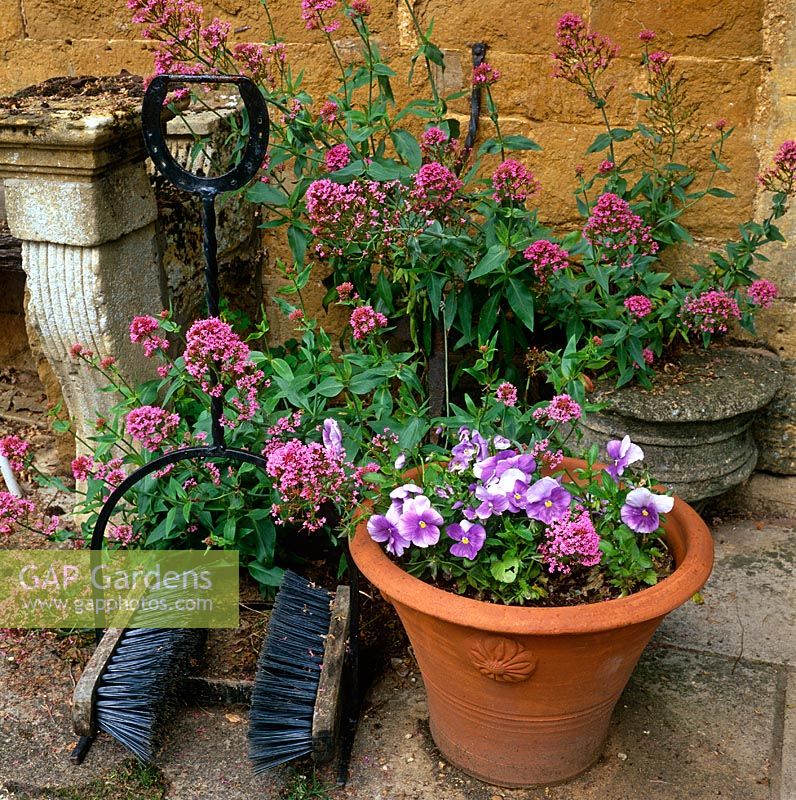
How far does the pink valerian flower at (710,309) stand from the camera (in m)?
2.68

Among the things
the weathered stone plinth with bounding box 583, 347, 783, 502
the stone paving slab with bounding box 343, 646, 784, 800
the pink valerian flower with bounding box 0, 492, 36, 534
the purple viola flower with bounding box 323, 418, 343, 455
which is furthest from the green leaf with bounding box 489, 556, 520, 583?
the pink valerian flower with bounding box 0, 492, 36, 534

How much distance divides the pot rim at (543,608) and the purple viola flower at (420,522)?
3.8 inches

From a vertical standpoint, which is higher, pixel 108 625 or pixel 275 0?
pixel 275 0

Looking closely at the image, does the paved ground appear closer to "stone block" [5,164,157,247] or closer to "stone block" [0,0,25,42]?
"stone block" [5,164,157,247]

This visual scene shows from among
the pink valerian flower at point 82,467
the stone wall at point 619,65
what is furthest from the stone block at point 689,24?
the pink valerian flower at point 82,467

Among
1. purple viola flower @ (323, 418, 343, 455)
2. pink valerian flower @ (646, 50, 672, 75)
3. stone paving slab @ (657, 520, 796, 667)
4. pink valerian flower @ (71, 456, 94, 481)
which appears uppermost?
pink valerian flower @ (646, 50, 672, 75)

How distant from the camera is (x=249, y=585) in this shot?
270cm

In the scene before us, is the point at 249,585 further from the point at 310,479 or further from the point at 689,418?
the point at 689,418

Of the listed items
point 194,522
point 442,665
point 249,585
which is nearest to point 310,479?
point 442,665

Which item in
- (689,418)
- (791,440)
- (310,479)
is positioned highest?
(310,479)

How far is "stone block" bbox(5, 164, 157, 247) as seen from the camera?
246 centimetres

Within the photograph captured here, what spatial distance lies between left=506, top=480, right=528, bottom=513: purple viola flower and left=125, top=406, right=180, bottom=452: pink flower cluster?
801 millimetres

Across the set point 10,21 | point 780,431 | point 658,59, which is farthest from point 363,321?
point 10,21

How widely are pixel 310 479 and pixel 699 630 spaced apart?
130cm
